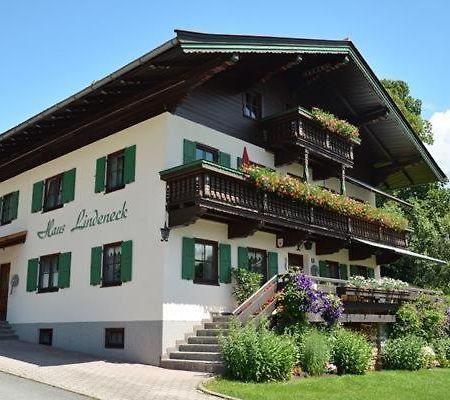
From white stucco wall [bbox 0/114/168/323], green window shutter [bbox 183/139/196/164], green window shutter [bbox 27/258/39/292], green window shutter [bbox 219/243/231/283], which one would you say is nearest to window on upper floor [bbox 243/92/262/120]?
green window shutter [bbox 183/139/196/164]

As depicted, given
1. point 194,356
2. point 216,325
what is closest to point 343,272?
point 216,325

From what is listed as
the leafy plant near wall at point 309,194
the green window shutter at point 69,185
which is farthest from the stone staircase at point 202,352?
the green window shutter at point 69,185

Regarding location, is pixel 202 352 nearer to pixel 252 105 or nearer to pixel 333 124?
pixel 252 105

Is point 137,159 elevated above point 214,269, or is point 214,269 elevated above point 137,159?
point 137,159

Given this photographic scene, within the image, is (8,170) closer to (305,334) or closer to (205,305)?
(205,305)

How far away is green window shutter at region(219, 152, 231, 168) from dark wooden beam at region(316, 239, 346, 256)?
479 centimetres

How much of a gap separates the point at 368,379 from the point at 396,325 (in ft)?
16.4

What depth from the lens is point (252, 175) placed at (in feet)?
50.9

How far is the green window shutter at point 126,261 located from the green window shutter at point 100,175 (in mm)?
2319

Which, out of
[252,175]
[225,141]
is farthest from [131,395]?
[225,141]

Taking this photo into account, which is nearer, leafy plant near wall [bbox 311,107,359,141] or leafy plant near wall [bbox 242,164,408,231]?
leafy plant near wall [bbox 242,164,408,231]

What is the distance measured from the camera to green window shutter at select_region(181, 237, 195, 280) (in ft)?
49.8

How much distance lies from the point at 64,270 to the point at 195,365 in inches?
269

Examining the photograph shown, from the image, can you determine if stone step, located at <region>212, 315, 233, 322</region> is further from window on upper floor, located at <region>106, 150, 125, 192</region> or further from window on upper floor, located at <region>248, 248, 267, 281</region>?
window on upper floor, located at <region>106, 150, 125, 192</region>
